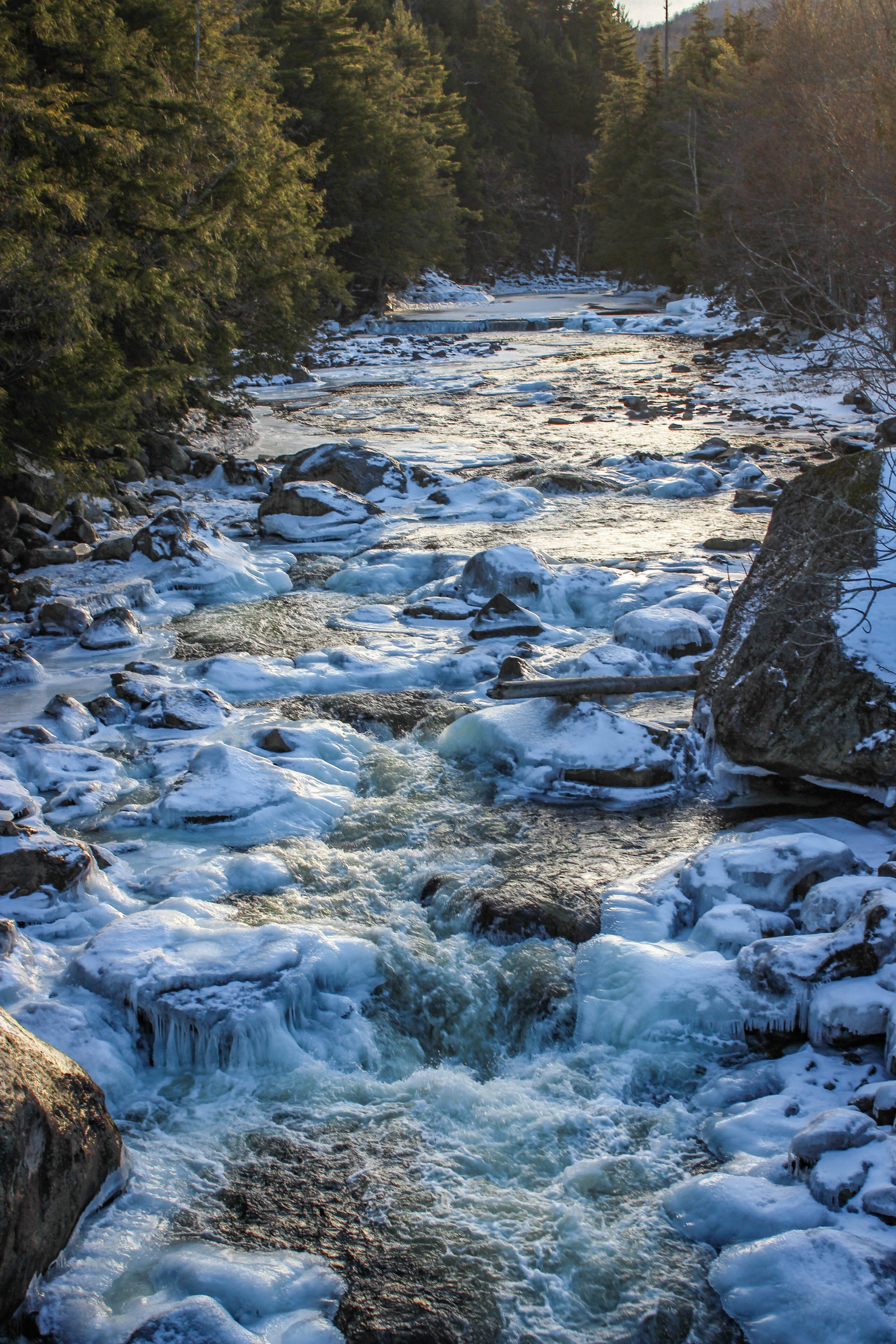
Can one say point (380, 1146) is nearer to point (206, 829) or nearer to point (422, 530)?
point (206, 829)

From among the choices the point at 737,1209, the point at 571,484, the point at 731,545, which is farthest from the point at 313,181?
the point at 737,1209

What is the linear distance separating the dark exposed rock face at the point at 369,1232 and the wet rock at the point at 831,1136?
1.02m

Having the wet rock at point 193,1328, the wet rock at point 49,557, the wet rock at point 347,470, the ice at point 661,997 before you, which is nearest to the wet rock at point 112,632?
the wet rock at point 49,557

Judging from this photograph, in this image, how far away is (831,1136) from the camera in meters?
3.17

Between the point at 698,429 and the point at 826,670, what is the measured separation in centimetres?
1195

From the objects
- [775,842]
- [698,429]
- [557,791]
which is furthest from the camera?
[698,429]

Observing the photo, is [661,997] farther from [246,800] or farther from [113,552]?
[113,552]

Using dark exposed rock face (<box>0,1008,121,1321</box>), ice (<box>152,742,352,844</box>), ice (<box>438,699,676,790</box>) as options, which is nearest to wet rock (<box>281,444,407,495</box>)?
ice (<box>438,699,676,790</box>)

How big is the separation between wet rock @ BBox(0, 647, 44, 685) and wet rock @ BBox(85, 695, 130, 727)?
826 mm

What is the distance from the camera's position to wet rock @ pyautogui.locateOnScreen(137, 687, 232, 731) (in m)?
6.51

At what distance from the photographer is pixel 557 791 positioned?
5773mm

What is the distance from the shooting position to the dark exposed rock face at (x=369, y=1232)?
290 centimetres

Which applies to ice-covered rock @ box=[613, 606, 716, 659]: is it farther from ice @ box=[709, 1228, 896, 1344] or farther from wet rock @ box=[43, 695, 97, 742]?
ice @ box=[709, 1228, 896, 1344]

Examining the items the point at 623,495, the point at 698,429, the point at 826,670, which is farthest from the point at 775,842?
the point at 698,429
